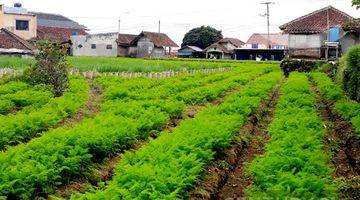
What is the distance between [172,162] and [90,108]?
43.6 ft

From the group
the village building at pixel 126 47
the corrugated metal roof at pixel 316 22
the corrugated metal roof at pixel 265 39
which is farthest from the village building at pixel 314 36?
the corrugated metal roof at pixel 265 39

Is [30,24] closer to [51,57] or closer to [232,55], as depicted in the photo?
[232,55]

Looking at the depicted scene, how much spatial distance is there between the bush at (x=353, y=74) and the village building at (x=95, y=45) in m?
57.6

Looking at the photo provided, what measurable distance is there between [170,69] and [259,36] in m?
60.6

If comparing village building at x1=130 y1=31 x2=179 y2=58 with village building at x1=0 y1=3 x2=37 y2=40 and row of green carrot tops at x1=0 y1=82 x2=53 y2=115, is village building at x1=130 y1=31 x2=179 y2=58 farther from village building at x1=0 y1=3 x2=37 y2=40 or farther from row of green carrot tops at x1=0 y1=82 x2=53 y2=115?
row of green carrot tops at x1=0 y1=82 x2=53 y2=115

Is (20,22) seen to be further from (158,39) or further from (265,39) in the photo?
(265,39)

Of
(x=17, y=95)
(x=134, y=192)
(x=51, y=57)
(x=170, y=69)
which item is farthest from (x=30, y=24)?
(x=134, y=192)

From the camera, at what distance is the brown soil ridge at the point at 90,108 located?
59.3 ft

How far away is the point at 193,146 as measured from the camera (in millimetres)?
10852

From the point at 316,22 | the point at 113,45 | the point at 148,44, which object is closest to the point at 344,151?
the point at 316,22

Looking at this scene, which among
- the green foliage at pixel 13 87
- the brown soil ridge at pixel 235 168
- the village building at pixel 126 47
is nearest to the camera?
the brown soil ridge at pixel 235 168

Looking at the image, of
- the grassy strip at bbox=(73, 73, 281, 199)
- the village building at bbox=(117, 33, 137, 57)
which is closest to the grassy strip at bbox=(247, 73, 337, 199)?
the grassy strip at bbox=(73, 73, 281, 199)

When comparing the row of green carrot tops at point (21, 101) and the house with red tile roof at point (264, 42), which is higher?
the house with red tile roof at point (264, 42)

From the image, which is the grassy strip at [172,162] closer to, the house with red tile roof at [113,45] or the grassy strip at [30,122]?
the grassy strip at [30,122]
